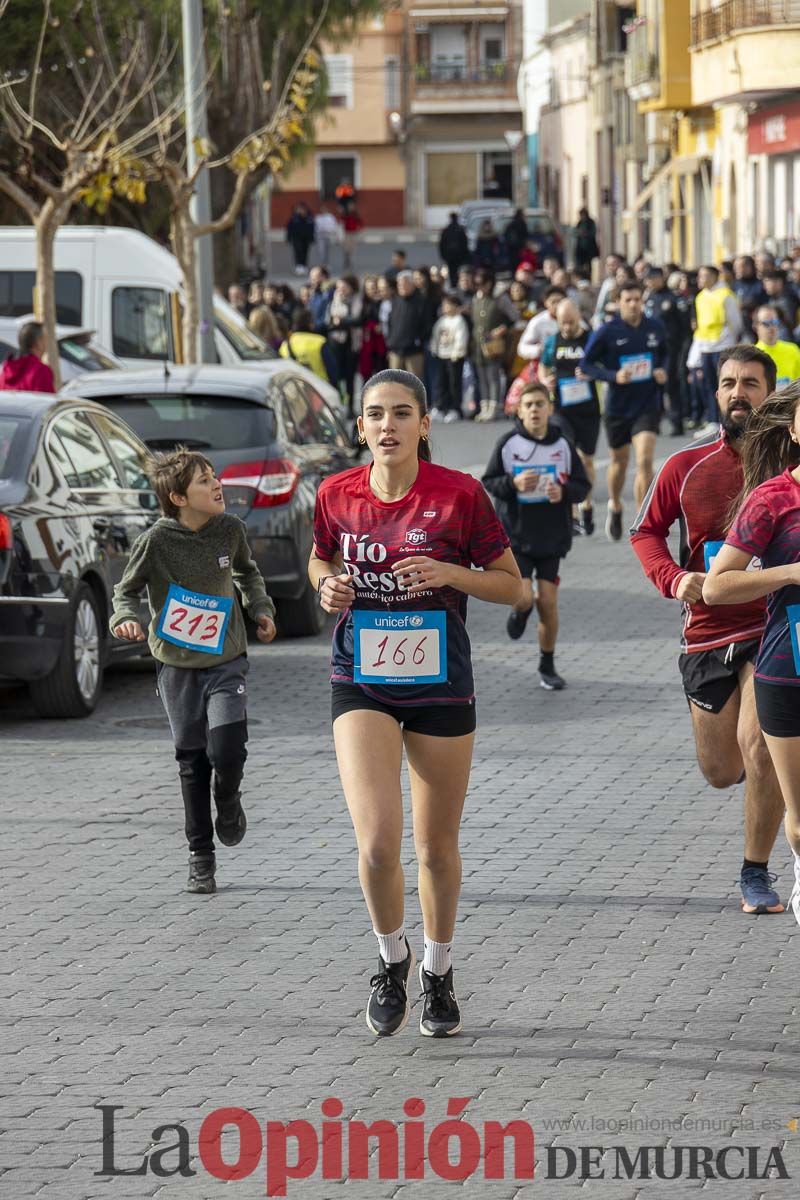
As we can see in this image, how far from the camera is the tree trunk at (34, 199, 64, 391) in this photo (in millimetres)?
19828

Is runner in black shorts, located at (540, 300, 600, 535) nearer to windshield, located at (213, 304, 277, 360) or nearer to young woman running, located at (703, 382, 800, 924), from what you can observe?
windshield, located at (213, 304, 277, 360)

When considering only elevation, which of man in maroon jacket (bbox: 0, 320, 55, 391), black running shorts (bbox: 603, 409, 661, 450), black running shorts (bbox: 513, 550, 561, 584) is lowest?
black running shorts (bbox: 513, 550, 561, 584)

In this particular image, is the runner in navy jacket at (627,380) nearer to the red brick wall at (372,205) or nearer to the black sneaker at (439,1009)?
the black sneaker at (439,1009)

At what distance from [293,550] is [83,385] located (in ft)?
6.04

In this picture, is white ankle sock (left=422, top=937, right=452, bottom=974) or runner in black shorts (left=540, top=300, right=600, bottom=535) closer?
white ankle sock (left=422, top=937, right=452, bottom=974)

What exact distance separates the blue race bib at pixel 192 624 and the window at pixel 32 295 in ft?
57.0

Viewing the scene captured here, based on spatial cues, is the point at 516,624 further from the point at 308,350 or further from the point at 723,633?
the point at 308,350

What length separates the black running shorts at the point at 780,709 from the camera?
609 centimetres

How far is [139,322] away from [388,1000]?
19777 millimetres

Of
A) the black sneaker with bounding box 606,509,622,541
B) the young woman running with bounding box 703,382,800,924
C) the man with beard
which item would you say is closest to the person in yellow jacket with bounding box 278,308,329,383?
the black sneaker with bounding box 606,509,622,541

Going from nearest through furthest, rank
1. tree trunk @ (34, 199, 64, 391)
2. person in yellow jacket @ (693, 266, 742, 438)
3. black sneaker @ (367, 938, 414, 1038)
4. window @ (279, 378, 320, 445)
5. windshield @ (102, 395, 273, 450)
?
black sneaker @ (367, 938, 414, 1038) < windshield @ (102, 395, 273, 450) < window @ (279, 378, 320, 445) < tree trunk @ (34, 199, 64, 391) < person in yellow jacket @ (693, 266, 742, 438)

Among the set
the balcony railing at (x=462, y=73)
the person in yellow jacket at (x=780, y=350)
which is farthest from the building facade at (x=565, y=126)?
the person in yellow jacket at (x=780, y=350)

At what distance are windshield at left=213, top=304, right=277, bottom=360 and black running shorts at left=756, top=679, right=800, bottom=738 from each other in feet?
62.6

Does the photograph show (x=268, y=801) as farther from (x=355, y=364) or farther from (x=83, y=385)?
(x=355, y=364)
